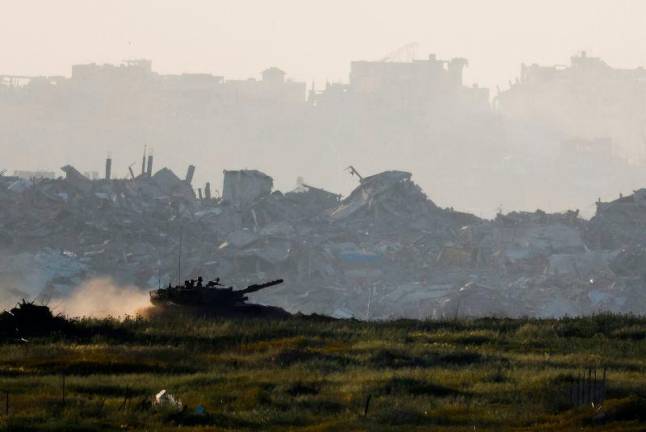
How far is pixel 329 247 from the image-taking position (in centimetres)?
11175

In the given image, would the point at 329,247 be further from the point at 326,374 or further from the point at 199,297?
the point at 326,374

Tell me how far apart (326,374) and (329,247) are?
79.9 m

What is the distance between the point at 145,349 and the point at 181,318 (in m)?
7.78

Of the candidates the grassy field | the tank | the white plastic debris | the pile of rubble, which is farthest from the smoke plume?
the white plastic debris

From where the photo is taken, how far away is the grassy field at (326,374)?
25.8 m

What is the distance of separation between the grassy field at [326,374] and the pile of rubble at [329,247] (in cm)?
4928

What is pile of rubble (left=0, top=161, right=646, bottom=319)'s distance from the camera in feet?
316

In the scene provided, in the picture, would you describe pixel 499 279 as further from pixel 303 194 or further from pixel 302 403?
pixel 302 403

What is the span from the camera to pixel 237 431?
24594 millimetres

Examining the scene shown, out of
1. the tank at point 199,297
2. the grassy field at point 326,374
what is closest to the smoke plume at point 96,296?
the tank at point 199,297

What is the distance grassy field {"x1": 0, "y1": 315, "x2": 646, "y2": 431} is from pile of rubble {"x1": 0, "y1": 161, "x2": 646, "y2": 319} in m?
49.3

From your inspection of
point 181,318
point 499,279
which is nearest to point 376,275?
point 499,279

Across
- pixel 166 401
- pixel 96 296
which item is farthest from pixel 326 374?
pixel 96 296

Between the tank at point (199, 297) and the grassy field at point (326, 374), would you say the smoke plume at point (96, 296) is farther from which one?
the grassy field at point (326, 374)
